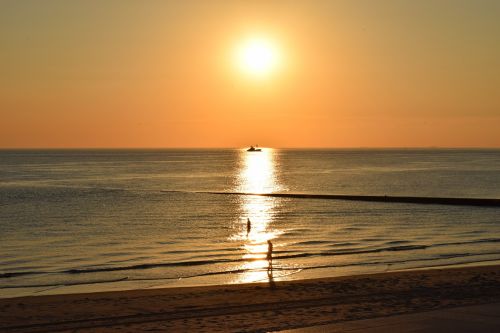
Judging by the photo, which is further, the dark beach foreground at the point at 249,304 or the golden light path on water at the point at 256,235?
the golden light path on water at the point at 256,235

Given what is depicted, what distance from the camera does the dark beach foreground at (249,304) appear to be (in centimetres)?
1659

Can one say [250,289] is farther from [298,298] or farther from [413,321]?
[413,321]

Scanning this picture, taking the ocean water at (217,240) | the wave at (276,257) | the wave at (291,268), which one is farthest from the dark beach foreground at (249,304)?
the wave at (276,257)

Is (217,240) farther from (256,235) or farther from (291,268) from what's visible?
(291,268)

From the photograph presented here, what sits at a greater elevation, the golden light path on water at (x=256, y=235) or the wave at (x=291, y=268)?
the golden light path on water at (x=256, y=235)

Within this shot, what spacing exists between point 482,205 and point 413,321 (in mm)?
53053

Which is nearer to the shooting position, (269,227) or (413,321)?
(413,321)

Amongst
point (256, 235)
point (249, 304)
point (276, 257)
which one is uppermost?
point (256, 235)

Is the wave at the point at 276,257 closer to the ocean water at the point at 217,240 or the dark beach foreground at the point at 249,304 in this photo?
Result: the ocean water at the point at 217,240

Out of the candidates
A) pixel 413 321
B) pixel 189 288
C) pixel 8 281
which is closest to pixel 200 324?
pixel 413 321

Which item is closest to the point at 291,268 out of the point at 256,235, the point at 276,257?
the point at 276,257

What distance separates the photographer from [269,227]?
5012 centimetres

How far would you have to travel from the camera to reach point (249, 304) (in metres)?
19.2

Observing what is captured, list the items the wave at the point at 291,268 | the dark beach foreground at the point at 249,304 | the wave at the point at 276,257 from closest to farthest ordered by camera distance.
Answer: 1. the dark beach foreground at the point at 249,304
2. the wave at the point at 291,268
3. the wave at the point at 276,257
